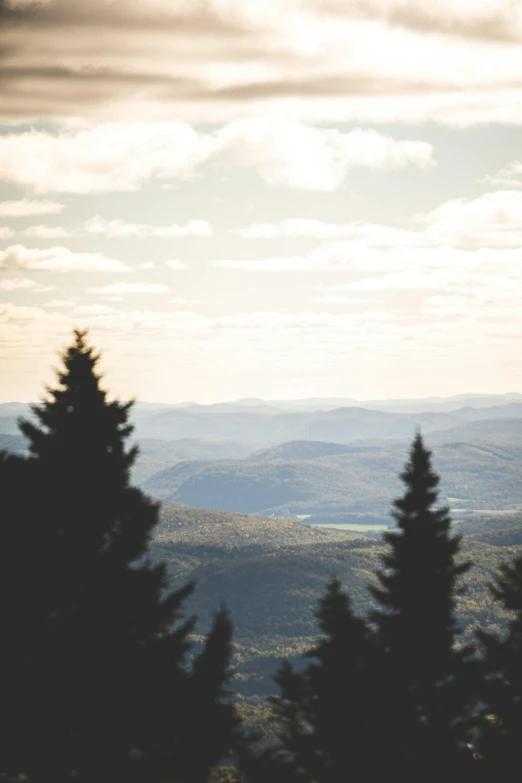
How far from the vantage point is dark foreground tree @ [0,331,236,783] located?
22.9 metres

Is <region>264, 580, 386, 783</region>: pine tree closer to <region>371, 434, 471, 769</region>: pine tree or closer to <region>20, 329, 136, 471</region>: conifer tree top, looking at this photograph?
<region>371, 434, 471, 769</region>: pine tree

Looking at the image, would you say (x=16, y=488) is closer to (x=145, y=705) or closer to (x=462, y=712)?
(x=145, y=705)

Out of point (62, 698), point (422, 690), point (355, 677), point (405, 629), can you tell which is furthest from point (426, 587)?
point (62, 698)

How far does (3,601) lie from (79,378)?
23.4 feet

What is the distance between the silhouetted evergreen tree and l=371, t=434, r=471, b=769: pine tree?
85 centimetres

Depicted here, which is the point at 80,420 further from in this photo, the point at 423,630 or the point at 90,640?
the point at 423,630

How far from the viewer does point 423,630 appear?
29656mm

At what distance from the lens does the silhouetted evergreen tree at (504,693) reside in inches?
1048

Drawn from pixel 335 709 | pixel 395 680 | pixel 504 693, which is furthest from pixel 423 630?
pixel 335 709

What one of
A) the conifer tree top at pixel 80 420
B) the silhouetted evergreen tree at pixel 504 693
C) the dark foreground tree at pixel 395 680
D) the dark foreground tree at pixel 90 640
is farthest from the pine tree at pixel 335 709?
the conifer tree top at pixel 80 420

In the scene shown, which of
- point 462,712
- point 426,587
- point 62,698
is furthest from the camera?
point 426,587

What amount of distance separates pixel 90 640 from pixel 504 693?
14538 mm

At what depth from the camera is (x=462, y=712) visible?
1106 inches

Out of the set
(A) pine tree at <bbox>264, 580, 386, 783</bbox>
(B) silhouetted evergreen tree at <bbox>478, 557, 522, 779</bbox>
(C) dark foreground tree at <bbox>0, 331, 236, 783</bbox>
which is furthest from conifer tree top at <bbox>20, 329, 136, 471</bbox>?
(B) silhouetted evergreen tree at <bbox>478, 557, 522, 779</bbox>
